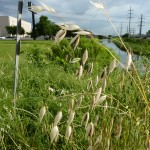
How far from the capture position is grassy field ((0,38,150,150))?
105 cm

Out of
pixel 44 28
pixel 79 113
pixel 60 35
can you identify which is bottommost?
pixel 79 113

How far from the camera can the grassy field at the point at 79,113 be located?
1.05 metres

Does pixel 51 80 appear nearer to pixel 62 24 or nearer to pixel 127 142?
pixel 127 142

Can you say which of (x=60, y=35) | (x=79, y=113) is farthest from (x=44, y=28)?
(x=60, y=35)

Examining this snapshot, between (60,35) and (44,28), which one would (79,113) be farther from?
(44,28)

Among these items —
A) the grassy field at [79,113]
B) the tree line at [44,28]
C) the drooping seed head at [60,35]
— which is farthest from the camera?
the tree line at [44,28]

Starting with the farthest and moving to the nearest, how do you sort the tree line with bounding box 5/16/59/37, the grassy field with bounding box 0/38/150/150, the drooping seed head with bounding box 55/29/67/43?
the tree line with bounding box 5/16/59/37 < the grassy field with bounding box 0/38/150/150 < the drooping seed head with bounding box 55/29/67/43

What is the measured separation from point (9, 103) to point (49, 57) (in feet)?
12.9

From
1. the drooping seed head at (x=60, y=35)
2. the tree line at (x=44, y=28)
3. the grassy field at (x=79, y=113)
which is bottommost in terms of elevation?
the grassy field at (x=79, y=113)

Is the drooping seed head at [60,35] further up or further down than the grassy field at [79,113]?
further up

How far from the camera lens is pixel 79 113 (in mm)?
1862

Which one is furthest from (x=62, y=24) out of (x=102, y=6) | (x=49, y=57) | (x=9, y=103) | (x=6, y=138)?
(x=49, y=57)

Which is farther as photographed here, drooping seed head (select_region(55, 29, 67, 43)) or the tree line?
the tree line

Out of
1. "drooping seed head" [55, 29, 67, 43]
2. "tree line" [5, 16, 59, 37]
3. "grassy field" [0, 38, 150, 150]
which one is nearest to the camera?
"drooping seed head" [55, 29, 67, 43]
